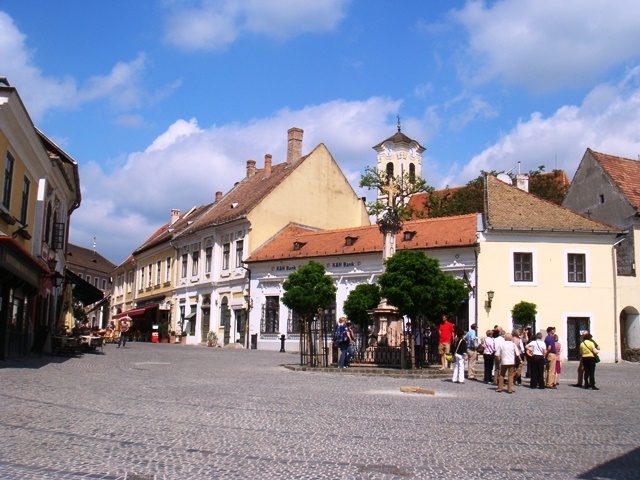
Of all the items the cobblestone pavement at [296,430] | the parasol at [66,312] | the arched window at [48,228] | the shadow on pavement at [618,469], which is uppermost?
the arched window at [48,228]

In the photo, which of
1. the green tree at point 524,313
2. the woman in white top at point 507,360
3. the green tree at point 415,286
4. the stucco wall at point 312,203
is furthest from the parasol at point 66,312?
the green tree at point 524,313

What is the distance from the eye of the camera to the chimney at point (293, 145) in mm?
50281

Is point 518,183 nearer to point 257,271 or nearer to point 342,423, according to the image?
point 257,271

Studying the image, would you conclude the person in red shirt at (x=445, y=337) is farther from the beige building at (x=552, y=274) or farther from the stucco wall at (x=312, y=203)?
the stucco wall at (x=312, y=203)

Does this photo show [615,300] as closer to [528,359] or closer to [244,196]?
[528,359]

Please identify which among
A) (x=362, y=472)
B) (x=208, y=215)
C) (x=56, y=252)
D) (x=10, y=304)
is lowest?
(x=362, y=472)

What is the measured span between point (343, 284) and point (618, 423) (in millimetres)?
27123

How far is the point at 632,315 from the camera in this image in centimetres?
3466

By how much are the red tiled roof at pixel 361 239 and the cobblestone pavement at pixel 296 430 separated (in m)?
18.8

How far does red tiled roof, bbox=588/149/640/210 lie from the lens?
3603 cm

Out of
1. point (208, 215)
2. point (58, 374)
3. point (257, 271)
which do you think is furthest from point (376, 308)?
point (208, 215)

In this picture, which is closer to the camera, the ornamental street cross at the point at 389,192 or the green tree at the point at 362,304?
the green tree at the point at 362,304

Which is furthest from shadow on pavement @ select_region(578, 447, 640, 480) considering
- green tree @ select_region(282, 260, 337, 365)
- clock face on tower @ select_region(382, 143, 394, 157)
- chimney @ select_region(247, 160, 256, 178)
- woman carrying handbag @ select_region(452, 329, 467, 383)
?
clock face on tower @ select_region(382, 143, 394, 157)

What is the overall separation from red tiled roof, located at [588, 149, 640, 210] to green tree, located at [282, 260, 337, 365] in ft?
63.9
